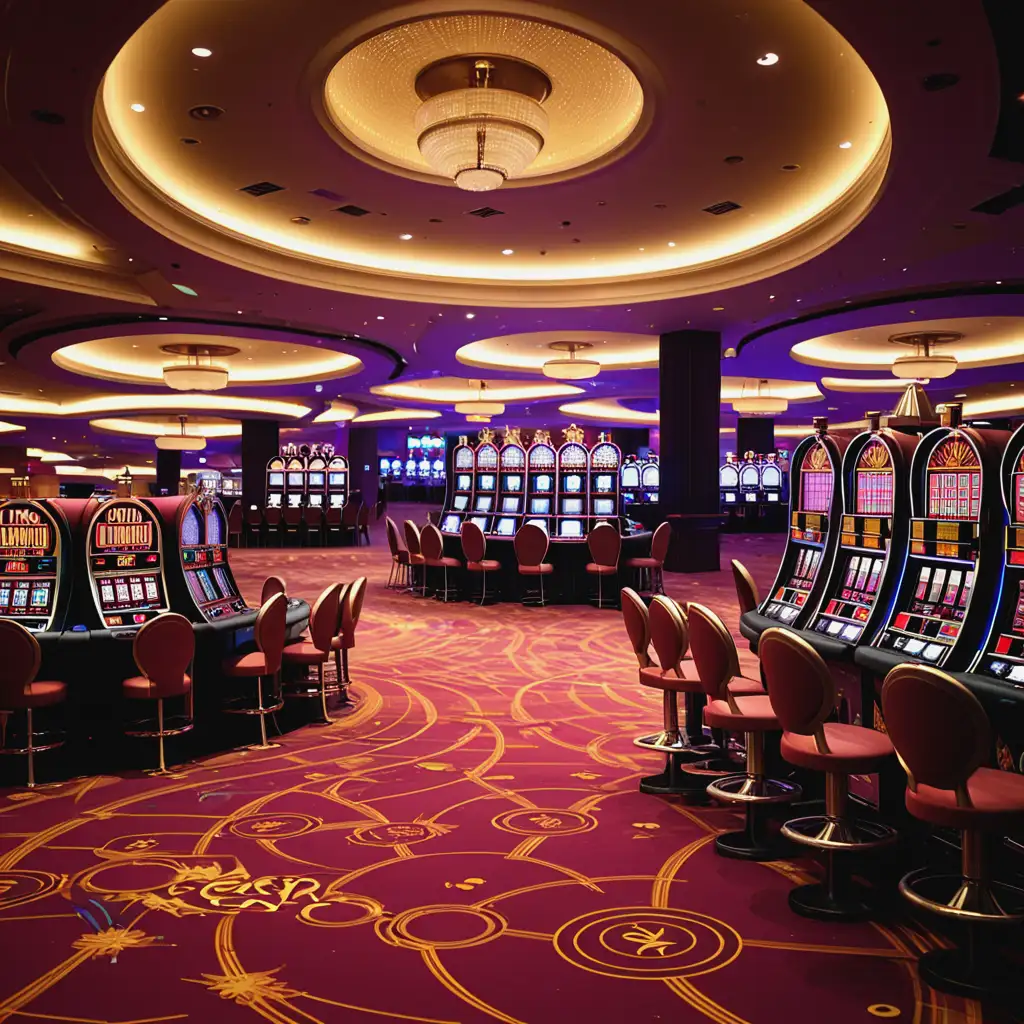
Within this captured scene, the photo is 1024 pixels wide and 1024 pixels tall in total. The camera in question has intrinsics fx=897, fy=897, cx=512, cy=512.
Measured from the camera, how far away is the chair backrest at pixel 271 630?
4.74 metres

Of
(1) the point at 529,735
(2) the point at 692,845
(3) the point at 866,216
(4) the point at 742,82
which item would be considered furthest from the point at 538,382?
(2) the point at 692,845

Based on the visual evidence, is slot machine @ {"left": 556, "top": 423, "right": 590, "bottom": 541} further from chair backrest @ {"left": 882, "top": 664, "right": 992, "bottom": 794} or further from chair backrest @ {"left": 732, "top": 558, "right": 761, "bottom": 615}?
chair backrest @ {"left": 882, "top": 664, "right": 992, "bottom": 794}

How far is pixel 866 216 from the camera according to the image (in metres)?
7.04

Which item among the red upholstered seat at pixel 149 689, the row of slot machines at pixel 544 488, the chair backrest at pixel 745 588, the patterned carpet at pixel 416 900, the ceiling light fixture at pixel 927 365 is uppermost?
the ceiling light fixture at pixel 927 365

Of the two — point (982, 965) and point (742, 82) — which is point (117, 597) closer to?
point (982, 965)

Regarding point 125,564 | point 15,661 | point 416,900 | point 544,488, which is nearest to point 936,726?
point 416,900

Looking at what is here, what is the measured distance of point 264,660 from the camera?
481 cm

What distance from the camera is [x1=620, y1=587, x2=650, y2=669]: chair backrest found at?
4.15 m

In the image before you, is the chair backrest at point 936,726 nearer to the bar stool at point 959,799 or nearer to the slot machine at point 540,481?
the bar stool at point 959,799

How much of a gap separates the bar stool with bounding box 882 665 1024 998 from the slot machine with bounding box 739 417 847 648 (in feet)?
5.43

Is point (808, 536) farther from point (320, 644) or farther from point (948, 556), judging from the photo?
point (320, 644)

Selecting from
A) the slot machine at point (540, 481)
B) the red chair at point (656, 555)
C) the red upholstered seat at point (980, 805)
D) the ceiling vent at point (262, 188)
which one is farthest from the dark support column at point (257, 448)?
the red upholstered seat at point (980, 805)

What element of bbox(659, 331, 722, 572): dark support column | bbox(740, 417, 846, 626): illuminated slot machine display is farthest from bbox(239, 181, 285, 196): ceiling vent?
bbox(659, 331, 722, 572): dark support column

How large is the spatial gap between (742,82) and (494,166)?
5.32ft
